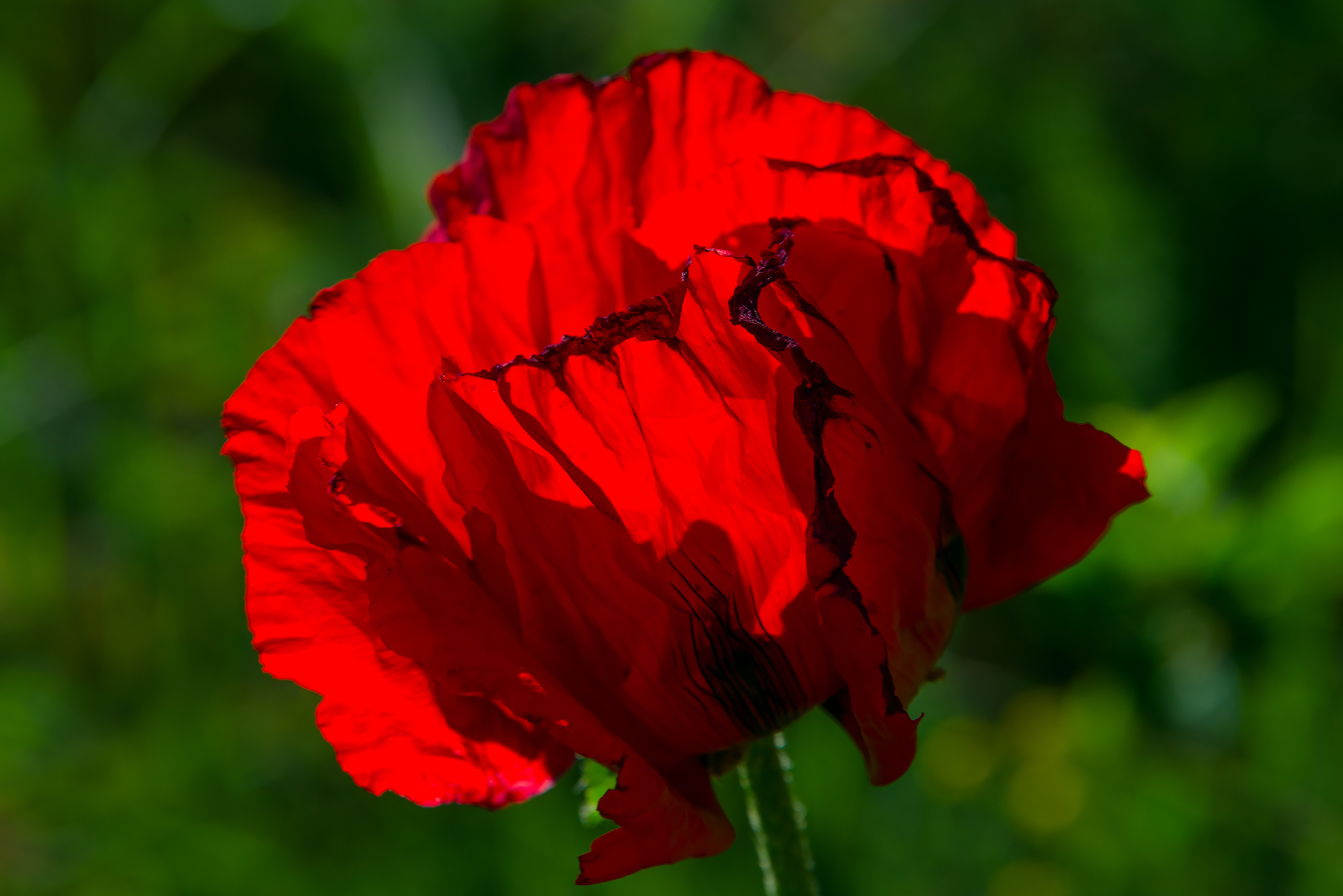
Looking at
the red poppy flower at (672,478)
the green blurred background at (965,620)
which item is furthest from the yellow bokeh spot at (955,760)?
the red poppy flower at (672,478)

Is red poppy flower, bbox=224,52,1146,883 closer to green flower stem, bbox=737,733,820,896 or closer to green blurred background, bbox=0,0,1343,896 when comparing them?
green flower stem, bbox=737,733,820,896

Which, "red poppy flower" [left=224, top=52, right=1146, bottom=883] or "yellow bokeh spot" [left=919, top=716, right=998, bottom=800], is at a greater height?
"red poppy flower" [left=224, top=52, right=1146, bottom=883]

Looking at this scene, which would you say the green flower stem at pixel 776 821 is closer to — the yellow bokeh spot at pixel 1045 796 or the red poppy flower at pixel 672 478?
the red poppy flower at pixel 672 478

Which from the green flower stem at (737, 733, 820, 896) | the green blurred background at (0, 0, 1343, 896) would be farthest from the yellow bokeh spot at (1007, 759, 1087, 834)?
the green flower stem at (737, 733, 820, 896)

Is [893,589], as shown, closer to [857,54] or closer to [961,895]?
[961,895]

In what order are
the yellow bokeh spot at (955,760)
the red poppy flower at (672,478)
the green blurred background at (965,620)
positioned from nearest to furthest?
the red poppy flower at (672,478), the green blurred background at (965,620), the yellow bokeh spot at (955,760)

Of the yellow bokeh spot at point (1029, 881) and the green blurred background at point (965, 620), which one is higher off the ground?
the green blurred background at point (965, 620)

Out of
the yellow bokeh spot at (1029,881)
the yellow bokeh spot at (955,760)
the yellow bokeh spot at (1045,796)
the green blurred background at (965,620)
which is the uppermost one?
the green blurred background at (965,620)
